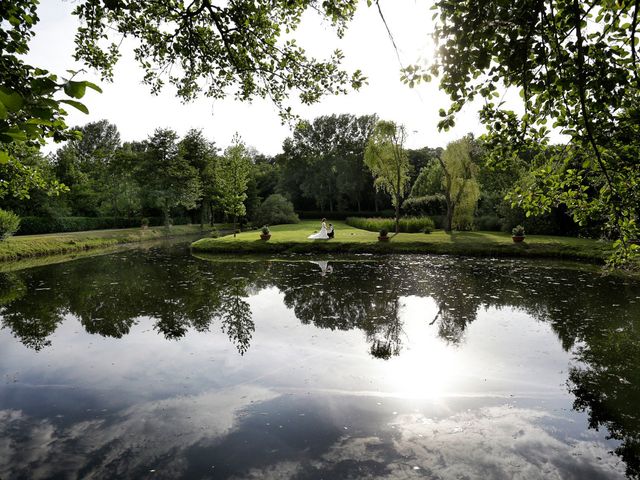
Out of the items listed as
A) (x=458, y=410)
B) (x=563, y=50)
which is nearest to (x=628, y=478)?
(x=458, y=410)

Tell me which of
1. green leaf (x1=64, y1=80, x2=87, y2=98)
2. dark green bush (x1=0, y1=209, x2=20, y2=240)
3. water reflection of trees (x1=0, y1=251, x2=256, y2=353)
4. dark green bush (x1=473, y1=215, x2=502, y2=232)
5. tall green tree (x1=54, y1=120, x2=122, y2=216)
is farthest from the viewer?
tall green tree (x1=54, y1=120, x2=122, y2=216)

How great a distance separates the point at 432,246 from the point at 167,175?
30.4m

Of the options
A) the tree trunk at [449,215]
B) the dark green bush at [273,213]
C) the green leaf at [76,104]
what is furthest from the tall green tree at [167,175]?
the green leaf at [76,104]

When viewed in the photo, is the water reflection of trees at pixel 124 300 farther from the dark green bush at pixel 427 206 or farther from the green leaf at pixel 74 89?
the dark green bush at pixel 427 206

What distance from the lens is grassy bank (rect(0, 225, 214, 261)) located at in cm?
2354

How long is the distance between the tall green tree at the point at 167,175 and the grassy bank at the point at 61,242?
167 inches

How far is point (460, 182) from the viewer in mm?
29719

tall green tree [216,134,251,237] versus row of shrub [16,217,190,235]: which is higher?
tall green tree [216,134,251,237]

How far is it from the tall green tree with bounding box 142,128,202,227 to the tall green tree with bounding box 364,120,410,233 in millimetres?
22462

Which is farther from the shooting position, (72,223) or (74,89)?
(72,223)

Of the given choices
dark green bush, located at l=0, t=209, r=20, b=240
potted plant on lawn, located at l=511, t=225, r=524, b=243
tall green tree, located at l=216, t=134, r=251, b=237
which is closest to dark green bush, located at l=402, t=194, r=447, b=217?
potted plant on lawn, located at l=511, t=225, r=524, b=243

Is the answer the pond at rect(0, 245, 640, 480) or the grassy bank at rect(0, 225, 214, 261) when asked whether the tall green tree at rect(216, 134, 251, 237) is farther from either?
the pond at rect(0, 245, 640, 480)

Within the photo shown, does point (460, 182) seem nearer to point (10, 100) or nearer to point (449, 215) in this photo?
point (449, 215)

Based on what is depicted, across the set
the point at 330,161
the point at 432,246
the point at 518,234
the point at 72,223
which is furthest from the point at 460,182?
the point at 72,223
